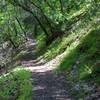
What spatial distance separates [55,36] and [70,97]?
26001 millimetres

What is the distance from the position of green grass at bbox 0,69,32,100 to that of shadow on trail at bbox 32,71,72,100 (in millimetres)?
433

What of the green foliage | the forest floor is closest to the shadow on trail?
the forest floor

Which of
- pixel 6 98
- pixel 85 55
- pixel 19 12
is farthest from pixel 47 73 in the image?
pixel 19 12

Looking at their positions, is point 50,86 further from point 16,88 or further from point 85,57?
point 85,57

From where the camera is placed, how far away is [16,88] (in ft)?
71.7

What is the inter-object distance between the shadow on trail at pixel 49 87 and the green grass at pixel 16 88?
1.42ft

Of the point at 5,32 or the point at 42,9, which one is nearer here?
the point at 42,9

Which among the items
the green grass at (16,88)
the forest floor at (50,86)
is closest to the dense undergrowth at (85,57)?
the forest floor at (50,86)

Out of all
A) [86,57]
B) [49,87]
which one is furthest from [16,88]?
[86,57]

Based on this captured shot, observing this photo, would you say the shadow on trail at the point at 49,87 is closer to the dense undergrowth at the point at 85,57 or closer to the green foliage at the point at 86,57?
the dense undergrowth at the point at 85,57

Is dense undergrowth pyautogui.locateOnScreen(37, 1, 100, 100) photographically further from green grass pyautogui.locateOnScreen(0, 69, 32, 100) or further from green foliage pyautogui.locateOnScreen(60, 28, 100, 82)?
green grass pyautogui.locateOnScreen(0, 69, 32, 100)

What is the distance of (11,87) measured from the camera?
22.0m

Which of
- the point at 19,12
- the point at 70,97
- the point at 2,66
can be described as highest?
the point at 19,12

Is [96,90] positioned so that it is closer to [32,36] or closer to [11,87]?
[11,87]
